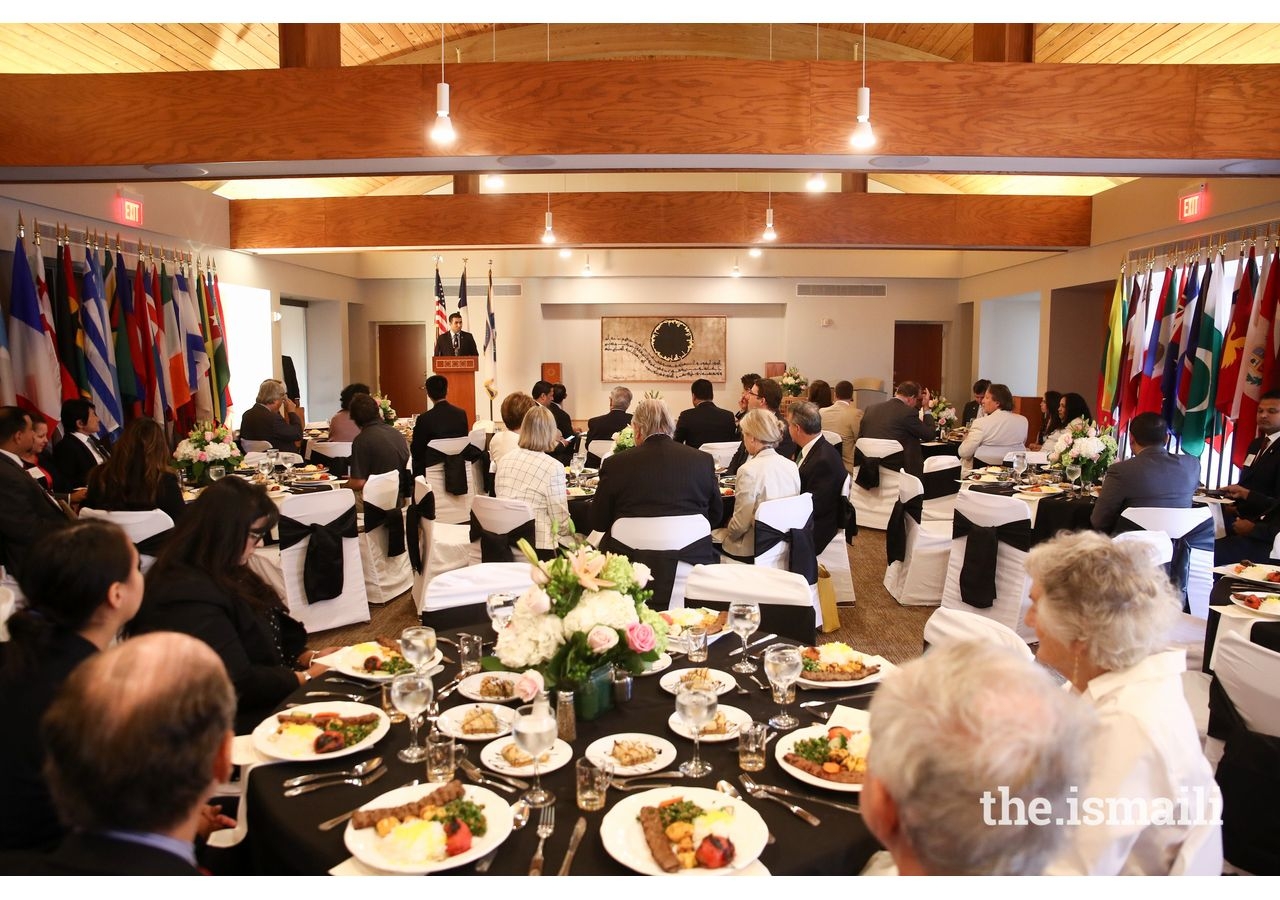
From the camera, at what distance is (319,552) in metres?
5.38

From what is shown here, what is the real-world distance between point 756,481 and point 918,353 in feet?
37.3

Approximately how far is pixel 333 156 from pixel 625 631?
15.1 feet

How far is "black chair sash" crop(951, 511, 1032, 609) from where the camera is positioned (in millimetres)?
5172

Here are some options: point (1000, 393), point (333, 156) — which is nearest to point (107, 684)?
point (333, 156)

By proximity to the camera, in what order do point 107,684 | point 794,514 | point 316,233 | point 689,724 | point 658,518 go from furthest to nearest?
point 316,233
point 794,514
point 658,518
point 689,724
point 107,684

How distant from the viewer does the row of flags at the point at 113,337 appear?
727 cm

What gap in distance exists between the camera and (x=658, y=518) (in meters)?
4.58

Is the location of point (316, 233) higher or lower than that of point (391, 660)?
higher

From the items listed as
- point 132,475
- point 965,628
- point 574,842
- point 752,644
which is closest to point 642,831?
point 574,842

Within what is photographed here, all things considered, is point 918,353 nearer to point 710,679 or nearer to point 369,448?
point 369,448

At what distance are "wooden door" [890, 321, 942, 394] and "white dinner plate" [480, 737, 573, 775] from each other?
14295mm

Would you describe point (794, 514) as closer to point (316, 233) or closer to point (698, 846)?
point (698, 846)

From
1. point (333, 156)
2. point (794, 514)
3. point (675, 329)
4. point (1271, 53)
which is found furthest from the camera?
point (675, 329)

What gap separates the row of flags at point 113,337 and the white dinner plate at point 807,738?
654 cm
